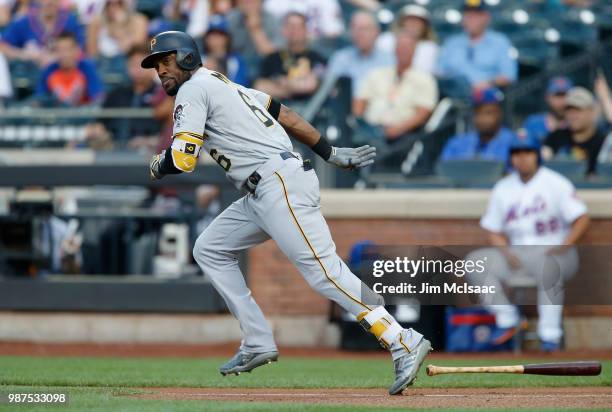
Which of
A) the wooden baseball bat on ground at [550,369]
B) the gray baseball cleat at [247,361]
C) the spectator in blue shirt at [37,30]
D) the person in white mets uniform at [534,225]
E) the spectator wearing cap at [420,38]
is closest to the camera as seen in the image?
the wooden baseball bat on ground at [550,369]

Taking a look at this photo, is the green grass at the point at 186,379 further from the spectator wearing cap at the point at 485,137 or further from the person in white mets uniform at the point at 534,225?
the spectator wearing cap at the point at 485,137

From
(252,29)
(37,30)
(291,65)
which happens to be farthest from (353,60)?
(37,30)

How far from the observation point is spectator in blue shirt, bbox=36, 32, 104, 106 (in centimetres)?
1446

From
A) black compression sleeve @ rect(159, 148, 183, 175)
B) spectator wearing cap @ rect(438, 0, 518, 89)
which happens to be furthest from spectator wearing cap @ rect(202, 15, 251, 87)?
black compression sleeve @ rect(159, 148, 183, 175)

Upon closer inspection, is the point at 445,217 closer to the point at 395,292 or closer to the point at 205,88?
the point at 395,292

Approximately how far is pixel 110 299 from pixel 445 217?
11.4ft

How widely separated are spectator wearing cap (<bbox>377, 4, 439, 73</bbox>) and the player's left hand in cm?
597

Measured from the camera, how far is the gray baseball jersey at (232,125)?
21.8 feet

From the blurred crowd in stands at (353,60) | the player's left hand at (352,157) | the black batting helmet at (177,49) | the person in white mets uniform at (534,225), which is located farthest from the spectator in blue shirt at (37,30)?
the player's left hand at (352,157)

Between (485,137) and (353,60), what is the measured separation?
234 cm

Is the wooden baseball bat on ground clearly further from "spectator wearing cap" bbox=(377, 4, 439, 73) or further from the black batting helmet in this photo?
"spectator wearing cap" bbox=(377, 4, 439, 73)

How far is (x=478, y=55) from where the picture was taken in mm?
13016

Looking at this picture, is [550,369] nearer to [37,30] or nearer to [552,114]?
[552,114]

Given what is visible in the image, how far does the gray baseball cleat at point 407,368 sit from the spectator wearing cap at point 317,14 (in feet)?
27.5
